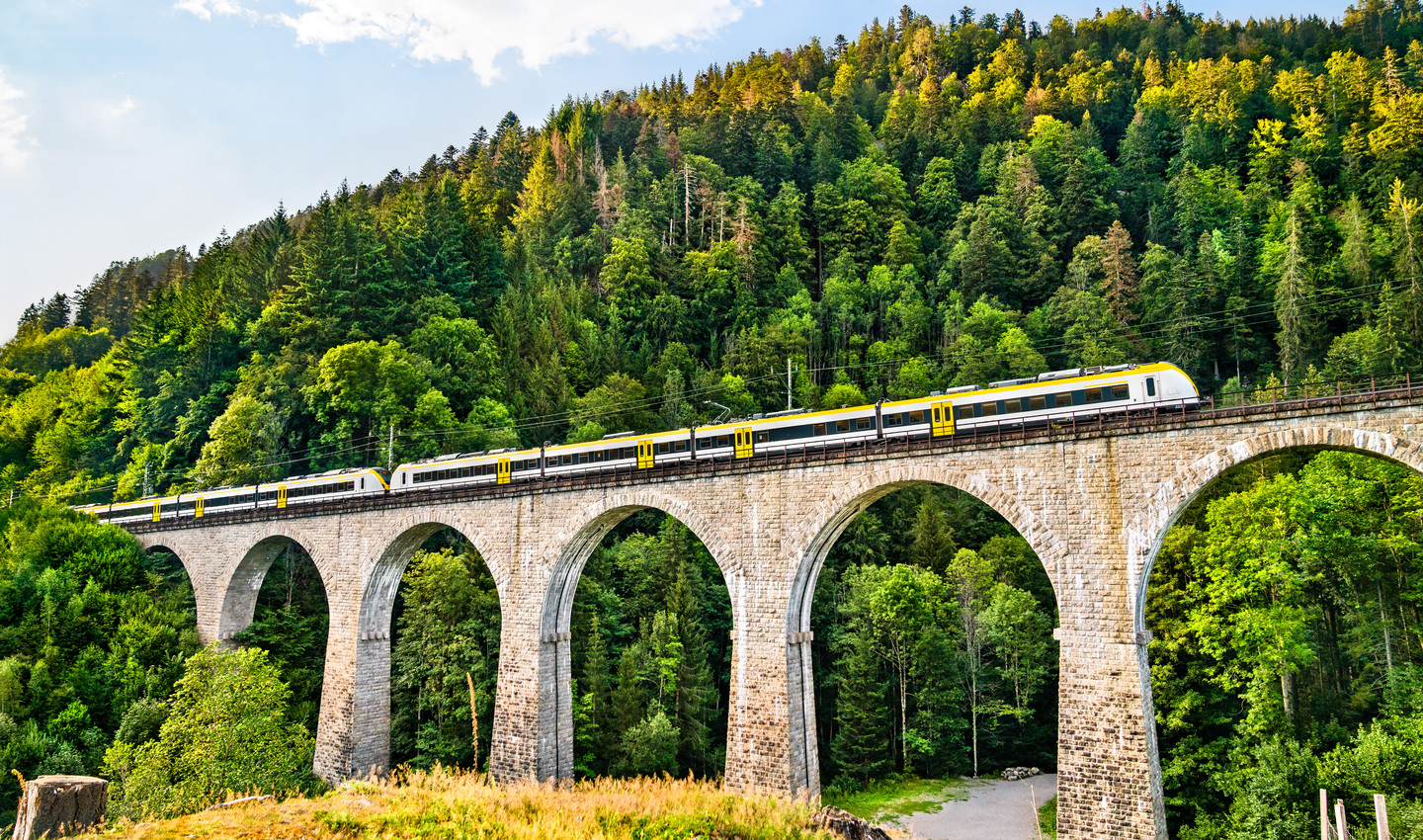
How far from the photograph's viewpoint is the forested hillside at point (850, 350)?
2633 cm

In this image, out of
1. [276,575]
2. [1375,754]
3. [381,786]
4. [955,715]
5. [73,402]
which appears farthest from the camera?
[73,402]

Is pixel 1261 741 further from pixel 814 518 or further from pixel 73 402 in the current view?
pixel 73 402

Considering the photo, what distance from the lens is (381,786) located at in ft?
46.2

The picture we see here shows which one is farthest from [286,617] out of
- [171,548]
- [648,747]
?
[648,747]

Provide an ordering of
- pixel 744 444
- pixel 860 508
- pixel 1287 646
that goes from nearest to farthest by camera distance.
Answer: pixel 1287 646 → pixel 860 508 → pixel 744 444

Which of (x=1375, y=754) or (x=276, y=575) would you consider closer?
(x=1375, y=754)

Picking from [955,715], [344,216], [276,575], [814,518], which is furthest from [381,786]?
[344,216]

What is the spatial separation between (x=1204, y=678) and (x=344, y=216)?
55247 millimetres

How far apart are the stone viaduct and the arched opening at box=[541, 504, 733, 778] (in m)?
0.25

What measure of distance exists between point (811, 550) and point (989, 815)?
42.5 feet

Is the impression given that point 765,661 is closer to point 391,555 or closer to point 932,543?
point 391,555

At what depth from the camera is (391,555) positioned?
33.8m

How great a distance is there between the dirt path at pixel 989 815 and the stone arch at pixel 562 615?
9434 millimetres

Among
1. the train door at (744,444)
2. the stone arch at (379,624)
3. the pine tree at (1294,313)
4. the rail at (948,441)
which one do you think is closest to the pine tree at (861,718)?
the train door at (744,444)
